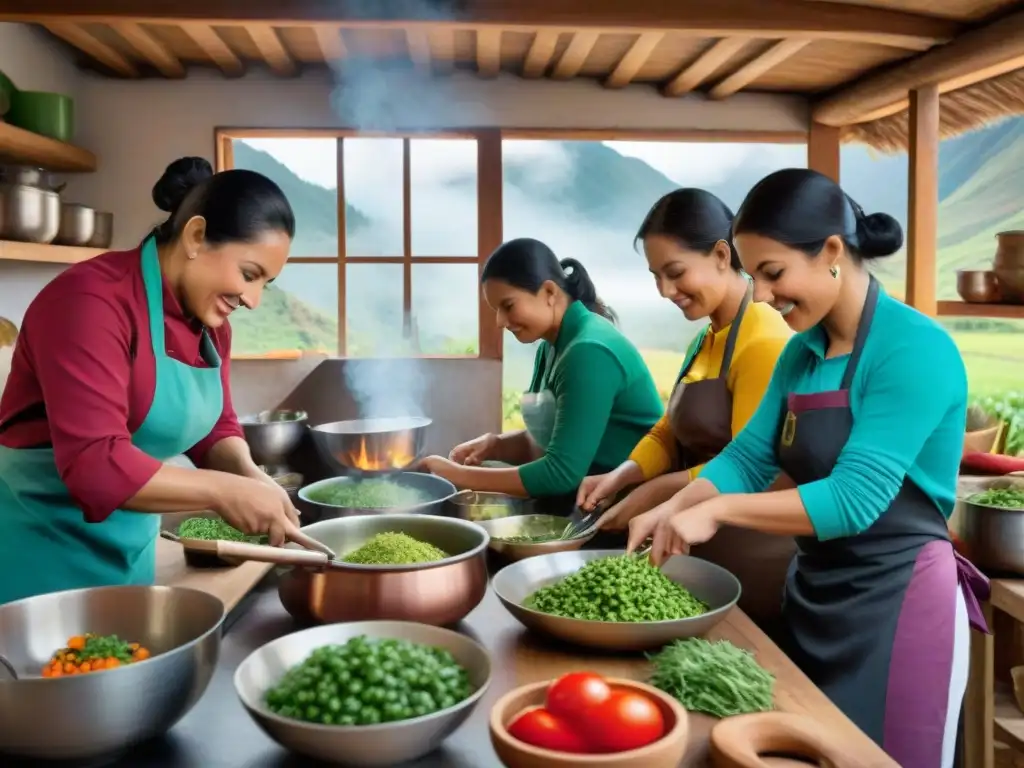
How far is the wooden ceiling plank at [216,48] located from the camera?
3.78 meters

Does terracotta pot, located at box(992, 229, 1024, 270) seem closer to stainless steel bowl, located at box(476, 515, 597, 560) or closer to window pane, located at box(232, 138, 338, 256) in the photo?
stainless steel bowl, located at box(476, 515, 597, 560)

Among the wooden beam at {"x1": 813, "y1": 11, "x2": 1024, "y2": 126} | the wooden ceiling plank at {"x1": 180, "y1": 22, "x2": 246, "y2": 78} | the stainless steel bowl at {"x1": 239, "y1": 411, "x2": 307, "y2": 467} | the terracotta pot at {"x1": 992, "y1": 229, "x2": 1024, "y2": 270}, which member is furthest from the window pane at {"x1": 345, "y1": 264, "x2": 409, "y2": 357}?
the terracotta pot at {"x1": 992, "y1": 229, "x2": 1024, "y2": 270}

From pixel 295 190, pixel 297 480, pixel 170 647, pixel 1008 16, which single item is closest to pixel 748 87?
pixel 1008 16

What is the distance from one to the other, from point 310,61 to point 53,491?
321 centimetres

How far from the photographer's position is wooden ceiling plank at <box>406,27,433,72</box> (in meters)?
3.86

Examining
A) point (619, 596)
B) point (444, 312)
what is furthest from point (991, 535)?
point (444, 312)

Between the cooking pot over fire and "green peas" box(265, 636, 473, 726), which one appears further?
the cooking pot over fire

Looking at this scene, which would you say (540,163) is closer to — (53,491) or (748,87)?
(748,87)

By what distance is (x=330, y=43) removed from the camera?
157 inches

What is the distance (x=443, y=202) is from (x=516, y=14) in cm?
884

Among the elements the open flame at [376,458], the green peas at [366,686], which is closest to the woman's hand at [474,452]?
the open flame at [376,458]

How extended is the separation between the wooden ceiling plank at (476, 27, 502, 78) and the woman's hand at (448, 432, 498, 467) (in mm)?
1702

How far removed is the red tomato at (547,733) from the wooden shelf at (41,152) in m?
3.21

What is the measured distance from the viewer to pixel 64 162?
421 centimetres
